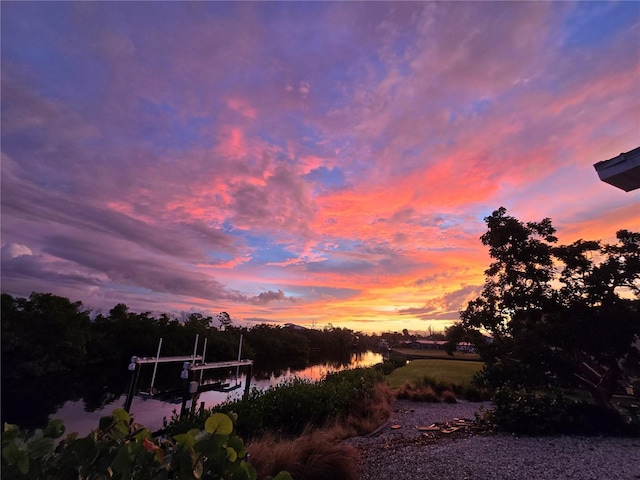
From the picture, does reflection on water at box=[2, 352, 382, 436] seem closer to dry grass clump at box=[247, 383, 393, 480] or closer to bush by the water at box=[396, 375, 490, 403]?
bush by the water at box=[396, 375, 490, 403]

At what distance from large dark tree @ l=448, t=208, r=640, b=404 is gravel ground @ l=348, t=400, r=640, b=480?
3.00m

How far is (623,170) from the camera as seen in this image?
3648mm

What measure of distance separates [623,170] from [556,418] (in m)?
7.12

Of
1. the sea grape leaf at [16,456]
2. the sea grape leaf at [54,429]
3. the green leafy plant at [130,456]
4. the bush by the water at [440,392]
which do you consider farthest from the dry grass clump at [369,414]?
the sea grape leaf at [16,456]

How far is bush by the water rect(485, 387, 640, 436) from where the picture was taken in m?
8.05

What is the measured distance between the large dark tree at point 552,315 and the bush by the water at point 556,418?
1.72 meters

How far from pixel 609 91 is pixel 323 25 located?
22.2ft

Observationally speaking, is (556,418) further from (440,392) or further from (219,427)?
(219,427)

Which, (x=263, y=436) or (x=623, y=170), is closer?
(x=623, y=170)

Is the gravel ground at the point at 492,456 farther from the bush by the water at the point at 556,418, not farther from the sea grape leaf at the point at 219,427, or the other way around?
the sea grape leaf at the point at 219,427

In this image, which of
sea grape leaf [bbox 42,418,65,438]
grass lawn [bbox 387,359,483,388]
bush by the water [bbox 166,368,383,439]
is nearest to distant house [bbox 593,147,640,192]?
sea grape leaf [bbox 42,418,65,438]

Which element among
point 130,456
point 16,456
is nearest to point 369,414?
point 130,456

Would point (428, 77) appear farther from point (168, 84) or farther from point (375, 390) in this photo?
point (375, 390)

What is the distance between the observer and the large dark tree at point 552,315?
984 centimetres
